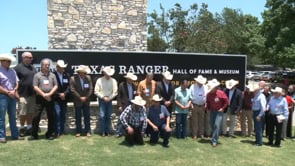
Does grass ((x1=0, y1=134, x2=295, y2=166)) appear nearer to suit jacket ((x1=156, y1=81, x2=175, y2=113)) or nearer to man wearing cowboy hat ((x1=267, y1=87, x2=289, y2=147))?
man wearing cowboy hat ((x1=267, y1=87, x2=289, y2=147))

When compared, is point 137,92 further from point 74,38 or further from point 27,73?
point 74,38

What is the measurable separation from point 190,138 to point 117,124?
1920 millimetres

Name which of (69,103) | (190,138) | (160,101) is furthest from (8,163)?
(190,138)

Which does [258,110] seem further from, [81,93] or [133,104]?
[81,93]

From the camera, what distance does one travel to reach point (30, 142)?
866 cm

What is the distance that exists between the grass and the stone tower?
18.1 ft

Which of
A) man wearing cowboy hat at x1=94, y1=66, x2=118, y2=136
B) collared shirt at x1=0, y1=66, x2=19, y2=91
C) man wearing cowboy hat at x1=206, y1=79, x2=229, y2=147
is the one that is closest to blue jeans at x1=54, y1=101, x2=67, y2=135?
man wearing cowboy hat at x1=94, y1=66, x2=118, y2=136

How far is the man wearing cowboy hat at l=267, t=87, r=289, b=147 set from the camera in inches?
394

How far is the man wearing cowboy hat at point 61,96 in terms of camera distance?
30.2ft

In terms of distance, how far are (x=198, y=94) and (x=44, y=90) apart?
3.85 m

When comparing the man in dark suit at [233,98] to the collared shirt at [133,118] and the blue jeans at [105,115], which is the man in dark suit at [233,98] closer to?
the collared shirt at [133,118]

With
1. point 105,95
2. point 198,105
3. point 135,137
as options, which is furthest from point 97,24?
point 135,137

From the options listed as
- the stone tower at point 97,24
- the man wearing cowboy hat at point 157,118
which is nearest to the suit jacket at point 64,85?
the man wearing cowboy hat at point 157,118

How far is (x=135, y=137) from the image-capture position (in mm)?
8969
